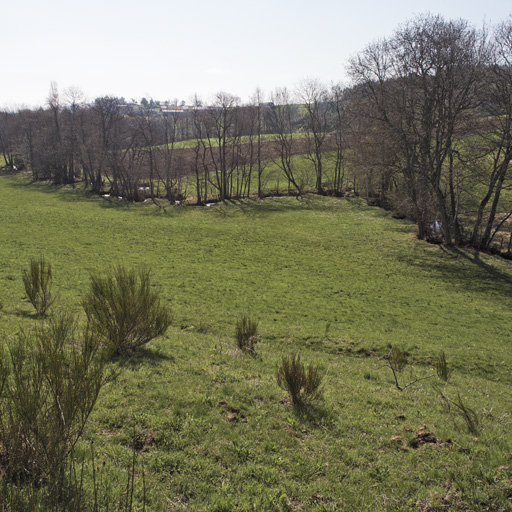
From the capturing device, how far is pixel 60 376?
3865 millimetres

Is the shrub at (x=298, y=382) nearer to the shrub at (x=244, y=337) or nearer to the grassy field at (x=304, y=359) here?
the grassy field at (x=304, y=359)

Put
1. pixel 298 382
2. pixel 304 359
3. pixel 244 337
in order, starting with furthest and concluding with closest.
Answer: pixel 244 337, pixel 304 359, pixel 298 382

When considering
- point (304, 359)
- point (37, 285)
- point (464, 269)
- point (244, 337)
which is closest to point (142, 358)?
point (244, 337)

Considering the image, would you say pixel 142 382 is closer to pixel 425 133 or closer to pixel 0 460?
pixel 0 460

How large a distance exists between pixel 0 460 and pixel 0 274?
18.0m

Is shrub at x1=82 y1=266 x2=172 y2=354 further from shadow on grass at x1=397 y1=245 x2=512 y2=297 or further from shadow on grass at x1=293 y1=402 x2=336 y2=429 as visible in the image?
shadow on grass at x1=397 y1=245 x2=512 y2=297

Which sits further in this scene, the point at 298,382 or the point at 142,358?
the point at 142,358

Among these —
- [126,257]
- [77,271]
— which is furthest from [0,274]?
[126,257]

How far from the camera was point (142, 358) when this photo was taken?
9.00m

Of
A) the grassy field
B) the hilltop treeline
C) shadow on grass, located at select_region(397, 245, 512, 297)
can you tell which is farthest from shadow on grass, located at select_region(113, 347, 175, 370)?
the hilltop treeline

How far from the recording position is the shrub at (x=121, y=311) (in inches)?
342

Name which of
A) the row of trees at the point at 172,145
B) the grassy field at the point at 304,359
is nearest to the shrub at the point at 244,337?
the grassy field at the point at 304,359

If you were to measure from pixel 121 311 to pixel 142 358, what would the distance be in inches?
49.1

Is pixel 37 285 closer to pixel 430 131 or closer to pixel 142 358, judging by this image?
pixel 142 358
